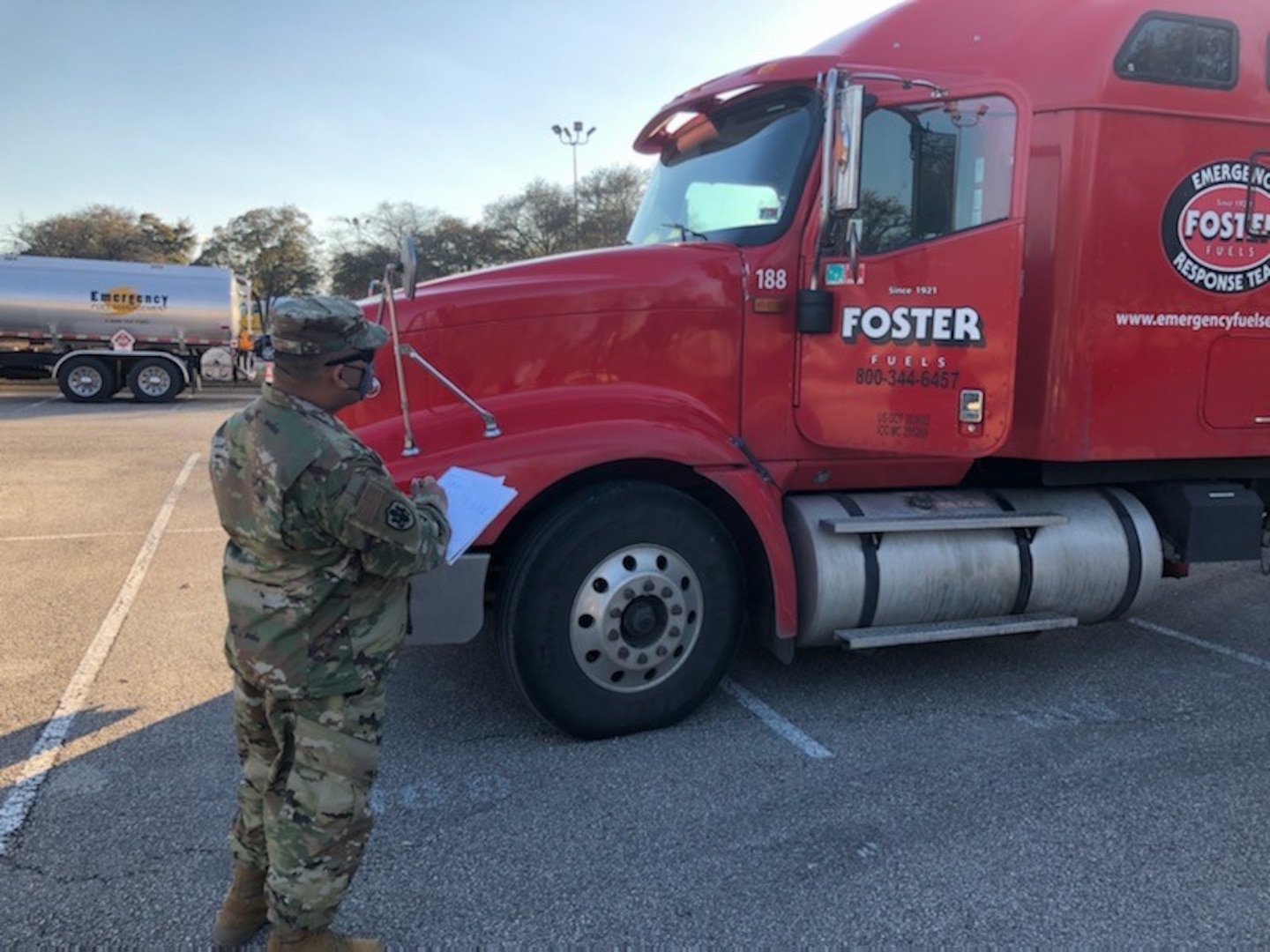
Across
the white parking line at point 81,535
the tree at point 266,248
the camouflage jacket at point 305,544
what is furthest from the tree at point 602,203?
the camouflage jacket at point 305,544

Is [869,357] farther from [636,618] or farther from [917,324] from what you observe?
[636,618]

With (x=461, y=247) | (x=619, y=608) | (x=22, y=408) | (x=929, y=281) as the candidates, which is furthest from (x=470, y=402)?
(x=461, y=247)

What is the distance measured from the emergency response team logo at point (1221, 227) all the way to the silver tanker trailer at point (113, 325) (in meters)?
21.4

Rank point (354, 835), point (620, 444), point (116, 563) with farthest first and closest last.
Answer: point (116, 563) → point (620, 444) → point (354, 835)

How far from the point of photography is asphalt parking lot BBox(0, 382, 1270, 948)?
2711mm

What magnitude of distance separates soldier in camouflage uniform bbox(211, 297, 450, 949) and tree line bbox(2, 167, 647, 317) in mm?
42496

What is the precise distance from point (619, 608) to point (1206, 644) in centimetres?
370

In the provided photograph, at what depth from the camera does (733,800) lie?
3.40 metres

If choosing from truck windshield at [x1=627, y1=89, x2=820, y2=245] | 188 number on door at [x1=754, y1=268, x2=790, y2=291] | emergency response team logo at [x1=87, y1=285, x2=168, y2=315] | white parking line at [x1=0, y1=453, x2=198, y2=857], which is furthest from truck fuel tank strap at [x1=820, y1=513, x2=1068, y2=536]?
emergency response team logo at [x1=87, y1=285, x2=168, y2=315]

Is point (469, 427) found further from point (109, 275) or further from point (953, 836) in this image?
point (109, 275)

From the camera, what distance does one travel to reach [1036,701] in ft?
14.3

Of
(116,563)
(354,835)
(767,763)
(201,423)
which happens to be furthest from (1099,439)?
(201,423)

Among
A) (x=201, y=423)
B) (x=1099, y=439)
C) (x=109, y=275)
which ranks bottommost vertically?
(x=201, y=423)

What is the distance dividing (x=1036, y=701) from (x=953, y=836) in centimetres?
147
